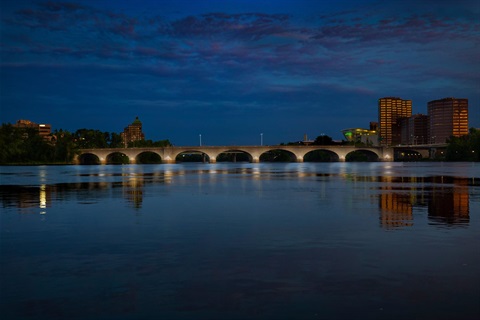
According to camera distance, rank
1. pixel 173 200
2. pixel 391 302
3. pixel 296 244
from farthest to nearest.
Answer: pixel 173 200
pixel 296 244
pixel 391 302

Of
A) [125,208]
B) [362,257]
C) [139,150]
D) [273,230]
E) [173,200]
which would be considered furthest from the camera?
[139,150]

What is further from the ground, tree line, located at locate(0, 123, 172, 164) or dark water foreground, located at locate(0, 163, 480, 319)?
tree line, located at locate(0, 123, 172, 164)

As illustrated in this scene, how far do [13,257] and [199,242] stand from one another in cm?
507

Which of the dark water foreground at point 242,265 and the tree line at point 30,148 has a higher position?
the tree line at point 30,148

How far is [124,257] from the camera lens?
504 inches

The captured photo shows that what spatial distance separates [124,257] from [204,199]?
17348 millimetres

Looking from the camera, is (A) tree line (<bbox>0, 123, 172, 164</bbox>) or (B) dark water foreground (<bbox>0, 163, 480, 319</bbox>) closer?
(B) dark water foreground (<bbox>0, 163, 480, 319</bbox>)

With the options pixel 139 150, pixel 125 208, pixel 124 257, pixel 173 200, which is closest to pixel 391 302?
pixel 124 257

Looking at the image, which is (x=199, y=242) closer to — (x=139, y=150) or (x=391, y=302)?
(x=391, y=302)

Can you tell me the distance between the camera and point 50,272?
11312 mm

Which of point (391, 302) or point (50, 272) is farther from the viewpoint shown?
point (50, 272)

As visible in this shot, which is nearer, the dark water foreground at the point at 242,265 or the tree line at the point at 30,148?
the dark water foreground at the point at 242,265

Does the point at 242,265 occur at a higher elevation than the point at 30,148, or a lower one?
lower

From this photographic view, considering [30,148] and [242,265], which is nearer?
[242,265]
